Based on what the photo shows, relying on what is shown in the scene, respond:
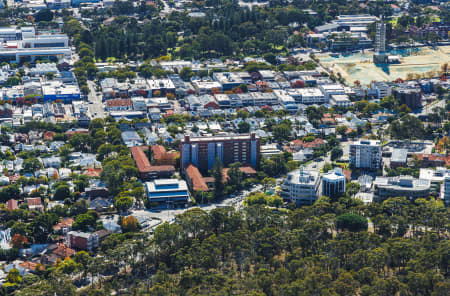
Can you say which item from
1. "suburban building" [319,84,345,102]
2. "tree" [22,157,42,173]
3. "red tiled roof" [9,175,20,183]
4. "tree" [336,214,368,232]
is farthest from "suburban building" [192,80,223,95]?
"tree" [336,214,368,232]

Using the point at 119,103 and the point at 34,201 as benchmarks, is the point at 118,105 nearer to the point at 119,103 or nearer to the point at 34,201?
the point at 119,103

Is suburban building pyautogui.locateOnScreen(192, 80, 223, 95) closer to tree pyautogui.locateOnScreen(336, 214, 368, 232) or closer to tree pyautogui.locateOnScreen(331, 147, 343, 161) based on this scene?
tree pyautogui.locateOnScreen(331, 147, 343, 161)

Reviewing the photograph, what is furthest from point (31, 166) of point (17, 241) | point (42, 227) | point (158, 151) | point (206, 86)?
point (206, 86)

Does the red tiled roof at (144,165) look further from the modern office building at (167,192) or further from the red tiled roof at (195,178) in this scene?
the modern office building at (167,192)

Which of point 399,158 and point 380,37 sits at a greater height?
point 380,37

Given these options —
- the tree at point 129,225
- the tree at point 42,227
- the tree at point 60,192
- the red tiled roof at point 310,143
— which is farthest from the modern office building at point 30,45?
the tree at point 129,225

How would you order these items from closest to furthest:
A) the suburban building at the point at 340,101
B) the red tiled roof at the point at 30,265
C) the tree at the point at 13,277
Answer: the tree at the point at 13,277
the red tiled roof at the point at 30,265
the suburban building at the point at 340,101

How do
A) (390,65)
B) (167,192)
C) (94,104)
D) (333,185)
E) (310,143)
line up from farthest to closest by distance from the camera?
(390,65), (94,104), (310,143), (167,192), (333,185)
